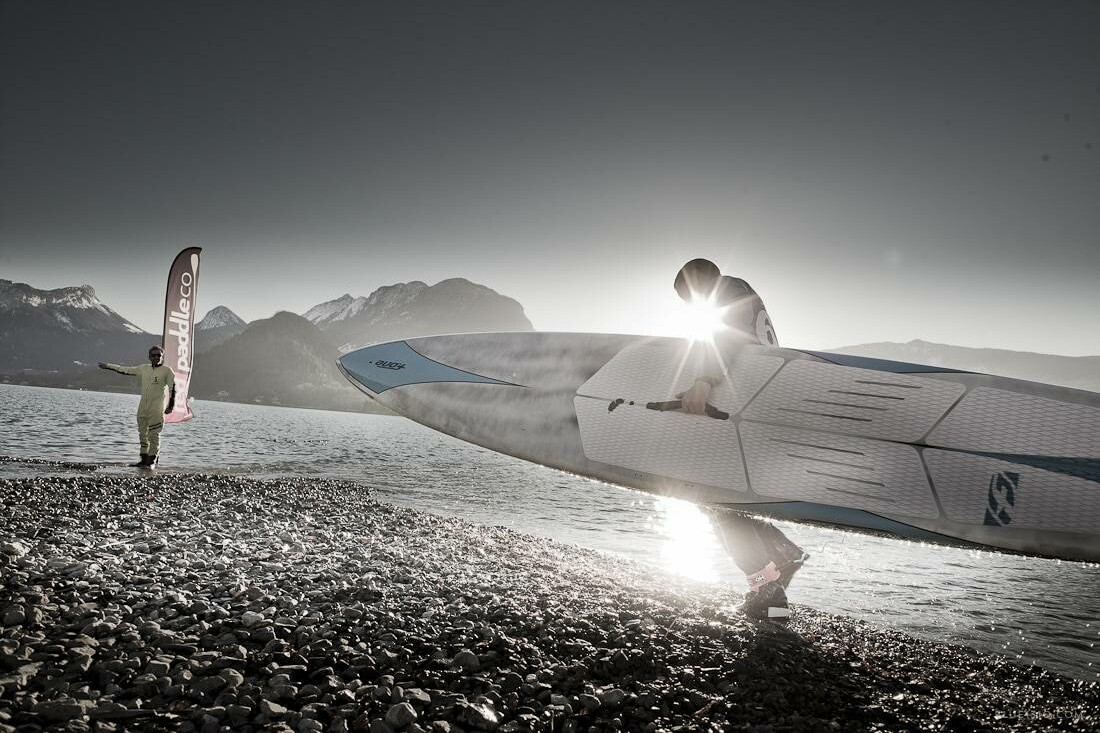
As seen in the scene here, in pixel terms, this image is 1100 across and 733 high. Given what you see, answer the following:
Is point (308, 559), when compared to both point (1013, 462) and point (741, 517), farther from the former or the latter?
point (1013, 462)

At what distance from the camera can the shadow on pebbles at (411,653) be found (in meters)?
3.65

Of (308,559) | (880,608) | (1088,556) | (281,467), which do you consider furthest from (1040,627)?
(281,467)

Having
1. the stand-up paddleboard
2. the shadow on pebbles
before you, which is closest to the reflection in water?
the stand-up paddleboard

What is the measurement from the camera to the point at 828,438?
684 centimetres

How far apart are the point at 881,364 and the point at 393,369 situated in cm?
774

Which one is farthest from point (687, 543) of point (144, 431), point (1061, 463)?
point (144, 431)

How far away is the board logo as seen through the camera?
6.26 m

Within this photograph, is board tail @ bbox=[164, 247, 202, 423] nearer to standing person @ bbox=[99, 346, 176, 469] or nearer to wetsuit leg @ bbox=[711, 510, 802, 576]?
standing person @ bbox=[99, 346, 176, 469]

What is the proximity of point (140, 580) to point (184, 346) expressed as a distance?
15595 mm

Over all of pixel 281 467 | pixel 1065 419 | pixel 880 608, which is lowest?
pixel 281 467

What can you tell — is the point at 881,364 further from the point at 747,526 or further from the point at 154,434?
the point at 154,434

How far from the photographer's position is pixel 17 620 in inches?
175

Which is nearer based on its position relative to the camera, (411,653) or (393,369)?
(411,653)

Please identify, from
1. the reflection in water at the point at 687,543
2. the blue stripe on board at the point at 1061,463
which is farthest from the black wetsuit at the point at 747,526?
the blue stripe on board at the point at 1061,463
